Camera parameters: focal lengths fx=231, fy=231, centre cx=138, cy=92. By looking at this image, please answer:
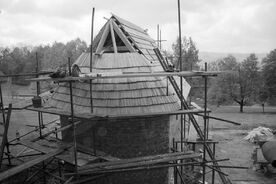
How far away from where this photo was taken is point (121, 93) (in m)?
8.55

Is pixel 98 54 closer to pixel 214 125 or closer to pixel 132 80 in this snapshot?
pixel 132 80

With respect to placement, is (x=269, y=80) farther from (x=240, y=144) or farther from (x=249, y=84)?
(x=240, y=144)

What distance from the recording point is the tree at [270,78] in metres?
29.7

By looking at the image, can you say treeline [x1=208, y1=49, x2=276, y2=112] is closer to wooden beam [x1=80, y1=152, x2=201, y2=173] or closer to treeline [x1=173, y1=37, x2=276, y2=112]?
treeline [x1=173, y1=37, x2=276, y2=112]

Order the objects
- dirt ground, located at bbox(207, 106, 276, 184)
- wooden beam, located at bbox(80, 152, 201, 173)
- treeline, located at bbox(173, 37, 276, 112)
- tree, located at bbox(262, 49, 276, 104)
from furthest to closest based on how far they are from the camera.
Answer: treeline, located at bbox(173, 37, 276, 112) → tree, located at bbox(262, 49, 276, 104) → dirt ground, located at bbox(207, 106, 276, 184) → wooden beam, located at bbox(80, 152, 201, 173)

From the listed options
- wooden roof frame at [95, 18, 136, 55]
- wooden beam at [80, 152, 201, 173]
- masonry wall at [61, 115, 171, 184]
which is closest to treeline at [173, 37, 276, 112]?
wooden roof frame at [95, 18, 136, 55]

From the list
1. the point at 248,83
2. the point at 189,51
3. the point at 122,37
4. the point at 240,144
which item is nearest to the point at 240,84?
the point at 248,83

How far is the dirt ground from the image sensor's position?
1290 centimetres

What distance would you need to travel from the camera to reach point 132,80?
8.91m

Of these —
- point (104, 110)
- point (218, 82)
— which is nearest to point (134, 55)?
point (104, 110)

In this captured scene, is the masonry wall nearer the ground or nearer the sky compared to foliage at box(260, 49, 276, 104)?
nearer the ground

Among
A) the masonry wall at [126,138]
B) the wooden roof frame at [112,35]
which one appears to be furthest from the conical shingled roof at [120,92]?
the masonry wall at [126,138]

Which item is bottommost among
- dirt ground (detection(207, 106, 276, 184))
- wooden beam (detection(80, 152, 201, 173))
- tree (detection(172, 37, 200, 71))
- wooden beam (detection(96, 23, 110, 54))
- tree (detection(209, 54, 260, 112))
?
dirt ground (detection(207, 106, 276, 184))

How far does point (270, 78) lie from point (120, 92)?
28.1 m
